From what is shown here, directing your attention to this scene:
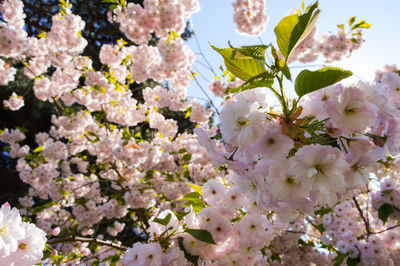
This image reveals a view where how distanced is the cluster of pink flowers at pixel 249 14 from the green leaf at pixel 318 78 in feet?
11.2

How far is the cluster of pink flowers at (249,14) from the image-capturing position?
146 inches

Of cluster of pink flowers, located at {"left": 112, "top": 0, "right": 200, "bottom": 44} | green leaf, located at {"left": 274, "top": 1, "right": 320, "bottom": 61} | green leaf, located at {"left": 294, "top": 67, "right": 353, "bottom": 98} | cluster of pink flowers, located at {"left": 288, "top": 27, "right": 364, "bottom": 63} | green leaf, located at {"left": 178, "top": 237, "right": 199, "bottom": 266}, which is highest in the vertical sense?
cluster of pink flowers, located at {"left": 112, "top": 0, "right": 200, "bottom": 44}

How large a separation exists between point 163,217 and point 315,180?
68cm

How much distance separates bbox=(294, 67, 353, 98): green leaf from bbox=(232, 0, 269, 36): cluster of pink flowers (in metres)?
3.40

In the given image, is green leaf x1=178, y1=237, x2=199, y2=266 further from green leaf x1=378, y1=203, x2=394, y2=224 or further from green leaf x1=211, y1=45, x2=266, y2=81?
green leaf x1=378, y1=203, x2=394, y2=224

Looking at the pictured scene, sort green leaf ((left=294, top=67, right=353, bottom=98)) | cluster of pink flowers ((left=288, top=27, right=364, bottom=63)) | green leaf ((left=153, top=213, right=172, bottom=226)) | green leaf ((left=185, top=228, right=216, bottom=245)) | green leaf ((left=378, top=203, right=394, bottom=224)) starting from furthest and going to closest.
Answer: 1. cluster of pink flowers ((left=288, top=27, right=364, bottom=63))
2. green leaf ((left=378, top=203, right=394, bottom=224))
3. green leaf ((left=153, top=213, right=172, bottom=226))
4. green leaf ((left=185, top=228, right=216, bottom=245))
5. green leaf ((left=294, top=67, right=353, bottom=98))

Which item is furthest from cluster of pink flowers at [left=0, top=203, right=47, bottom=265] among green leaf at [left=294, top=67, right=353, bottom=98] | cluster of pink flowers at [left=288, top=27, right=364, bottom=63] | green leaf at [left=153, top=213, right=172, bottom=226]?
cluster of pink flowers at [left=288, top=27, right=364, bottom=63]

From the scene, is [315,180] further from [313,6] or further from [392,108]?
[313,6]

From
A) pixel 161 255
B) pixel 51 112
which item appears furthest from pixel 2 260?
pixel 51 112

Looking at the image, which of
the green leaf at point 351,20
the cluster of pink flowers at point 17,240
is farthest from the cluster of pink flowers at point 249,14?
the cluster of pink flowers at point 17,240

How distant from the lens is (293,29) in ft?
2.35

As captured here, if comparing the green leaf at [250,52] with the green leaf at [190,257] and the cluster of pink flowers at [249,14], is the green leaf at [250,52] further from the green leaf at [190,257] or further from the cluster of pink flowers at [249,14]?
the cluster of pink flowers at [249,14]

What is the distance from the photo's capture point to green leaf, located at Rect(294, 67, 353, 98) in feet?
2.14

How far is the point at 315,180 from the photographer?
2.28ft
